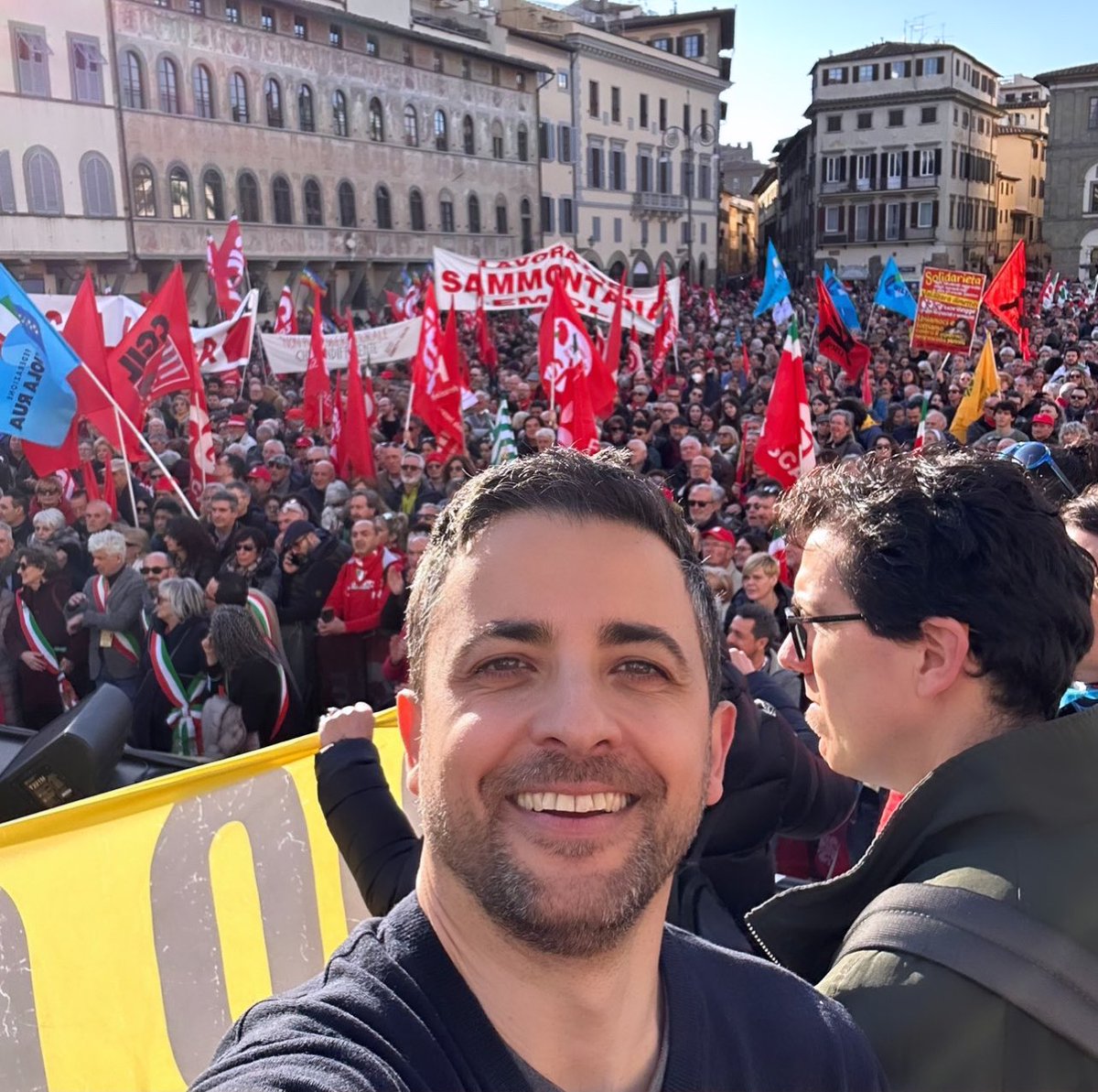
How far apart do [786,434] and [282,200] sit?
30.7 metres

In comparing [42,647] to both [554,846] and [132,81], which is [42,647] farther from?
[132,81]

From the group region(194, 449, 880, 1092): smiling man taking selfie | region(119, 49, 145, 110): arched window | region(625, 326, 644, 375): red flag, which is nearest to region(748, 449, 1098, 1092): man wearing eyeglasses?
region(194, 449, 880, 1092): smiling man taking selfie

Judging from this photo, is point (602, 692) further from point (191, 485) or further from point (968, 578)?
point (191, 485)

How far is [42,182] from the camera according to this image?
29.1 metres

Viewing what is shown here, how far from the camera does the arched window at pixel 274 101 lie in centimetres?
3481

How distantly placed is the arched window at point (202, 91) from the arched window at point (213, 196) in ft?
5.13

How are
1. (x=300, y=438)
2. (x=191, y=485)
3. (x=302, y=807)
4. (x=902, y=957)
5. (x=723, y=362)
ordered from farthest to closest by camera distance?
(x=723, y=362)
(x=300, y=438)
(x=191, y=485)
(x=302, y=807)
(x=902, y=957)

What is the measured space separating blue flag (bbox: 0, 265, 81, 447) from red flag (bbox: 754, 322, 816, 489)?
4.68m

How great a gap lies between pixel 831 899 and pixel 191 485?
9043mm

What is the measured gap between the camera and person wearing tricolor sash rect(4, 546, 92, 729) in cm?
632

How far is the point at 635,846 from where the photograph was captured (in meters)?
1.24

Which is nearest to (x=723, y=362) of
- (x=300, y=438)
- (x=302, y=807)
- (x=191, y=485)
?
(x=300, y=438)

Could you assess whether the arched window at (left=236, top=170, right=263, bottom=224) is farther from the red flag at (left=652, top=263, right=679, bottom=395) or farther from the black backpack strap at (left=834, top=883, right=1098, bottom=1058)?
the black backpack strap at (left=834, top=883, right=1098, bottom=1058)

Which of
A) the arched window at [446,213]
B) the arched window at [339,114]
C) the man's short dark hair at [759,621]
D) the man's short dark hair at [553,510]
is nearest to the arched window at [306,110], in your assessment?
the arched window at [339,114]
